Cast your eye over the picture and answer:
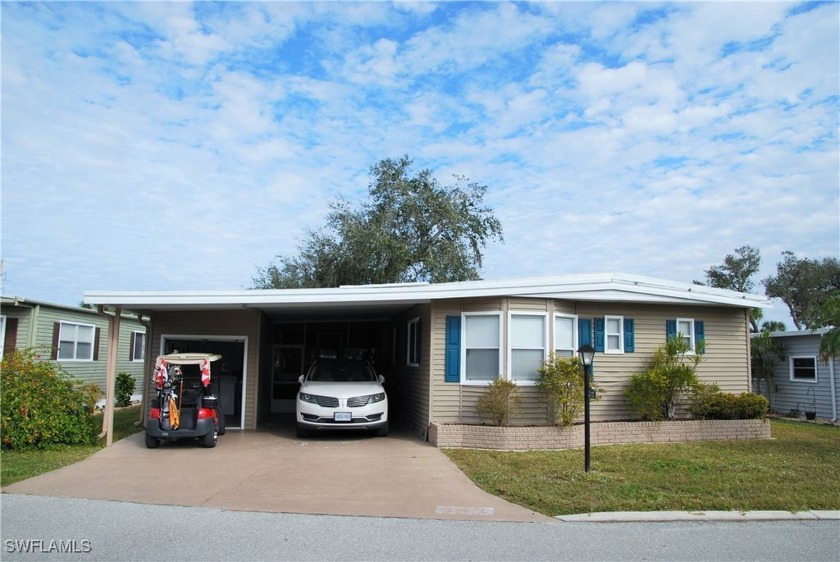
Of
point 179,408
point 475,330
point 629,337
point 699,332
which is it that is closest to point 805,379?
point 699,332

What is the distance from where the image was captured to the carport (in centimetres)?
1255

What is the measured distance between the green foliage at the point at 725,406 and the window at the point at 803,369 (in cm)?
604

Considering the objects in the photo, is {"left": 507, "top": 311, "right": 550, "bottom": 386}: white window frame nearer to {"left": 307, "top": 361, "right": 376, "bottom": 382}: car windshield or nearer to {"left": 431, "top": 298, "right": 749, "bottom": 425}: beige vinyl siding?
{"left": 431, "top": 298, "right": 749, "bottom": 425}: beige vinyl siding

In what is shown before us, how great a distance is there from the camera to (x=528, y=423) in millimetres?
12664

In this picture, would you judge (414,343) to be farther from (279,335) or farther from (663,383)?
(279,335)

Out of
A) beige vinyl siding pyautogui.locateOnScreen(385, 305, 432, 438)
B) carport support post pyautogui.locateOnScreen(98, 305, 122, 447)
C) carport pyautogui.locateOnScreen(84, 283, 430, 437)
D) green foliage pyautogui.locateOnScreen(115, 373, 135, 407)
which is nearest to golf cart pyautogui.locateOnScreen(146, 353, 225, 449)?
carport support post pyautogui.locateOnScreen(98, 305, 122, 447)

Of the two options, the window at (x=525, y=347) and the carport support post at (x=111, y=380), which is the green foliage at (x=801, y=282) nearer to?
the window at (x=525, y=347)

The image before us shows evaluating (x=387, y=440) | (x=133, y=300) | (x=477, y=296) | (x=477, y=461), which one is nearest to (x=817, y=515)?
(x=477, y=461)

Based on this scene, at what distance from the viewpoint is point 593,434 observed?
12609 mm

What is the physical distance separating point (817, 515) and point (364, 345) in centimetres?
1517

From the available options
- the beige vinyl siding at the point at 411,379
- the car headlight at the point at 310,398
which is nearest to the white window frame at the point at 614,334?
the beige vinyl siding at the point at 411,379

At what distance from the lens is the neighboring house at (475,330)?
1264cm

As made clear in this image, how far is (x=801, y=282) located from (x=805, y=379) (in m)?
18.8

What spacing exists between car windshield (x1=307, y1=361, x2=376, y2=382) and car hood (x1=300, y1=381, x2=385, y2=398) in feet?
1.29
